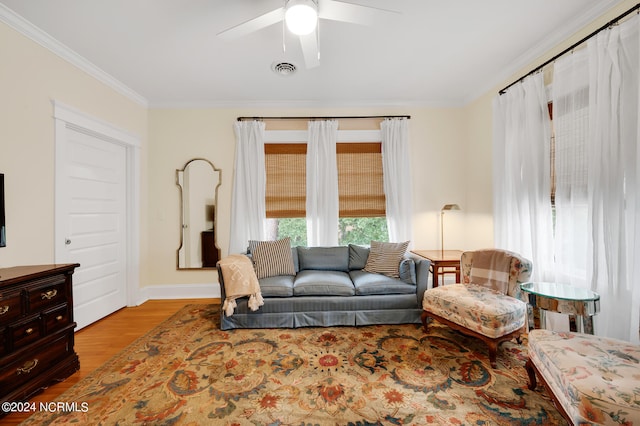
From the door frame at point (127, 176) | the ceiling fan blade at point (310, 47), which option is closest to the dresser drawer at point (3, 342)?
the door frame at point (127, 176)

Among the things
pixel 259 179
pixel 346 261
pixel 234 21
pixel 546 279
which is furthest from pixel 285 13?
pixel 546 279

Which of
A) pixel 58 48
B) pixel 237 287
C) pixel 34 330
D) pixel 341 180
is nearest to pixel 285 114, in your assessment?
pixel 341 180

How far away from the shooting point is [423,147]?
160 inches

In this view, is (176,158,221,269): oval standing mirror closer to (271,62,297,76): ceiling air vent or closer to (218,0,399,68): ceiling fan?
(271,62,297,76): ceiling air vent

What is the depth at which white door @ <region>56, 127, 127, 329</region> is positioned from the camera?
2.74 metres

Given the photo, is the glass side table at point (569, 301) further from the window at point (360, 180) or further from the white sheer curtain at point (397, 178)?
the window at point (360, 180)

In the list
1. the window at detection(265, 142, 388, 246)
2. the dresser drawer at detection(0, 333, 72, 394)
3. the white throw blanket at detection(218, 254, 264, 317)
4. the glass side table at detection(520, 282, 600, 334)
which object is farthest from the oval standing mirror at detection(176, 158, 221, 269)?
the glass side table at detection(520, 282, 600, 334)

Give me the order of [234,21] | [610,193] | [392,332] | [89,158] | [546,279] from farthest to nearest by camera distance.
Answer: [89,158], [392,332], [546,279], [234,21], [610,193]

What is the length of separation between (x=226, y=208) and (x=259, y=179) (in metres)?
0.69

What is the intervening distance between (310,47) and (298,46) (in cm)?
65

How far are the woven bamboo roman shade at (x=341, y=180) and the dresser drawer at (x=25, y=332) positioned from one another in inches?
102

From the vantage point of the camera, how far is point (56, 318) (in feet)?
6.88

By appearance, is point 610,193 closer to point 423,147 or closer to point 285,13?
point 423,147

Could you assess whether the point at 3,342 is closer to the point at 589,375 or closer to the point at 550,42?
the point at 589,375
